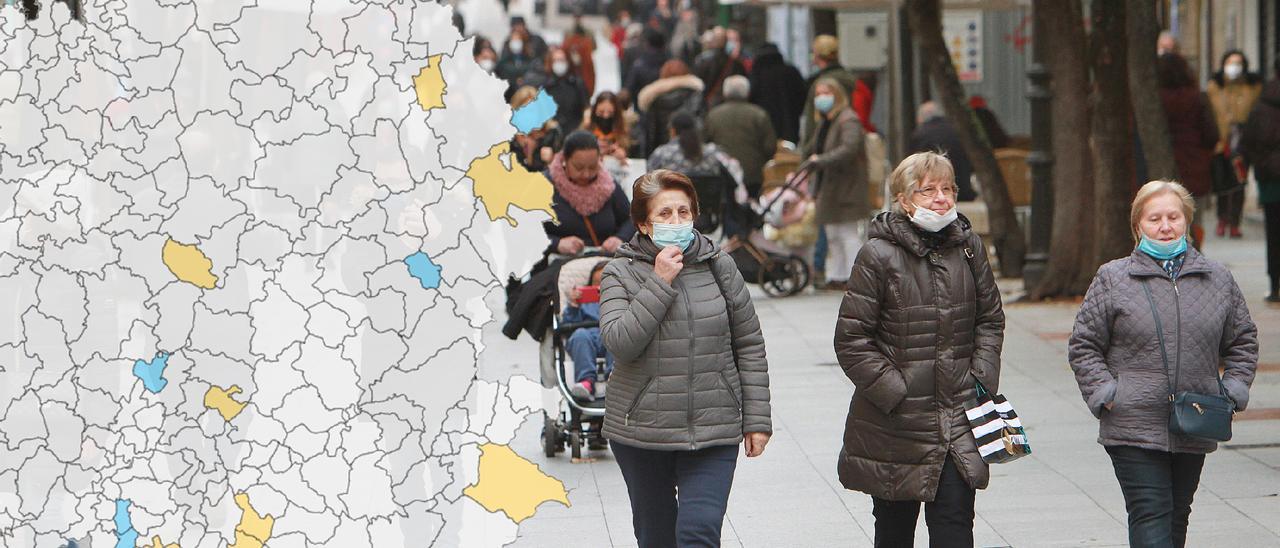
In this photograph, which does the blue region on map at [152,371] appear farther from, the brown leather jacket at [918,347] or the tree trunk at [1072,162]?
the tree trunk at [1072,162]

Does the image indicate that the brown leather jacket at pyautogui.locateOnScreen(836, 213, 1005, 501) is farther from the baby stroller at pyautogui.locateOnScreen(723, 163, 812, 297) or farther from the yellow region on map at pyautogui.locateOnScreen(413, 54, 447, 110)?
the baby stroller at pyautogui.locateOnScreen(723, 163, 812, 297)

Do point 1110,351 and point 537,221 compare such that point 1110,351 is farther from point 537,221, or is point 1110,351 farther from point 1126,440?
point 537,221

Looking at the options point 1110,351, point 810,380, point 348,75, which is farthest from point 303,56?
point 810,380

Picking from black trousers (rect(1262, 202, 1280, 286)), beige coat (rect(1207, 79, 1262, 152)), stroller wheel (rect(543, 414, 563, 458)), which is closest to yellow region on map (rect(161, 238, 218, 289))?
stroller wheel (rect(543, 414, 563, 458))

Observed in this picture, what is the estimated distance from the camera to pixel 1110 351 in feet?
19.6

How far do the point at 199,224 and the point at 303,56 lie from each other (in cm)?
59

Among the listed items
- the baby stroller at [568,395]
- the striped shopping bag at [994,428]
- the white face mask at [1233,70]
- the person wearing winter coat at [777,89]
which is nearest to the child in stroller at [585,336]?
the baby stroller at [568,395]

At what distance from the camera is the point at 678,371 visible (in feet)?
18.9

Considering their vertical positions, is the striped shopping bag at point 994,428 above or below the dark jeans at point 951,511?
above

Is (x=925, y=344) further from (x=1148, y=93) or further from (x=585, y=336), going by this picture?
(x=1148, y=93)

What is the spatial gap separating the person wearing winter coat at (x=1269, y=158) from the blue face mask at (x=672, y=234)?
8.66 metres

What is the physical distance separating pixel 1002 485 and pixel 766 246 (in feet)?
25.9

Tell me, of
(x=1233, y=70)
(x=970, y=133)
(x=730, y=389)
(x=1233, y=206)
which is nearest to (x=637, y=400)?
(x=730, y=389)

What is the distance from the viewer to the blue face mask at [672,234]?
5816mm
